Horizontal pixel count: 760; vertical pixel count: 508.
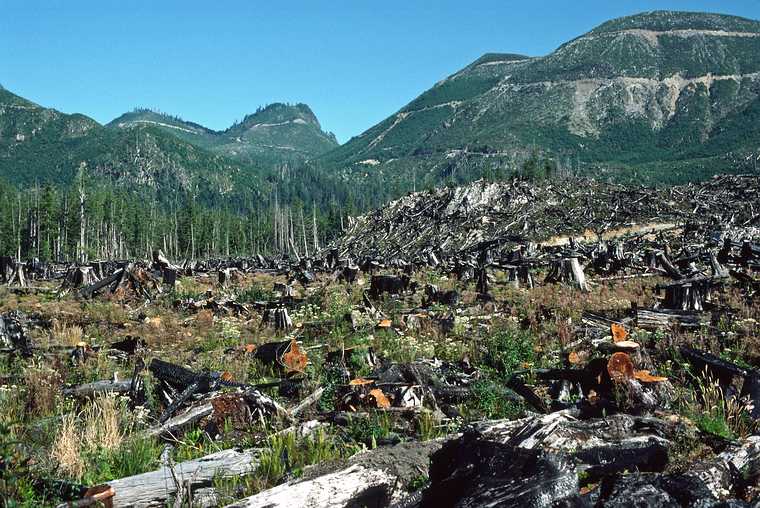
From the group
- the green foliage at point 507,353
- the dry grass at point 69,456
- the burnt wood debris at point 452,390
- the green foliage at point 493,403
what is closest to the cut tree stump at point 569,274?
the burnt wood debris at point 452,390

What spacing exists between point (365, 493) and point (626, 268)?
19.2m

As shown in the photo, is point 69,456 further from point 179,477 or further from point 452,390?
point 452,390

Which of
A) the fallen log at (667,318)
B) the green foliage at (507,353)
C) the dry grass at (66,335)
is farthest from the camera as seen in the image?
the dry grass at (66,335)

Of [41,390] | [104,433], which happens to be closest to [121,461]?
[104,433]

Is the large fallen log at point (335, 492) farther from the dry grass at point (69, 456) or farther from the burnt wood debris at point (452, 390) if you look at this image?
the dry grass at point (69, 456)

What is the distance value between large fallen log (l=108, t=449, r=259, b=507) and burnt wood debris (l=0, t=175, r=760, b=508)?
17 mm

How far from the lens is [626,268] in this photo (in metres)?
20.4

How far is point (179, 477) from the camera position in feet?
14.4

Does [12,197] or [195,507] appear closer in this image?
[195,507]

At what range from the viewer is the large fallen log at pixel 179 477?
4.01 metres

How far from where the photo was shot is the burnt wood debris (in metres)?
3.78

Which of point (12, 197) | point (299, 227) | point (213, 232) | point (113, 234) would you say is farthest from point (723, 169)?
point (12, 197)

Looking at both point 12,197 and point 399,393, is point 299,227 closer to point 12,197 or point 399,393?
point 12,197

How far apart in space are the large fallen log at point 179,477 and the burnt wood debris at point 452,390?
0.02m
